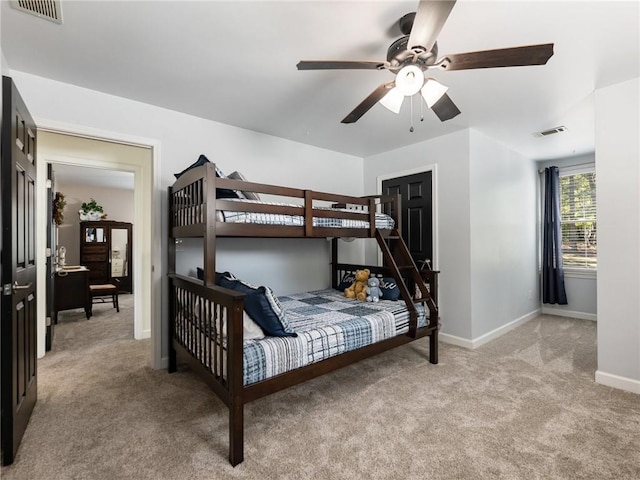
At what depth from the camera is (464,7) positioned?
1604 mm

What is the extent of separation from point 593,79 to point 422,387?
2738mm

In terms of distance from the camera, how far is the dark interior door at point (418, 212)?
3805 mm

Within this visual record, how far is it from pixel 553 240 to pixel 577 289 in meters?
0.81

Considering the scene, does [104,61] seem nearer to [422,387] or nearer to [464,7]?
[464,7]

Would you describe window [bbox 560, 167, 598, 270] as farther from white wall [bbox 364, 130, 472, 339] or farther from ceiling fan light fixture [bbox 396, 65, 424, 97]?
ceiling fan light fixture [bbox 396, 65, 424, 97]

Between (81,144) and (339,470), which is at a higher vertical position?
(81,144)

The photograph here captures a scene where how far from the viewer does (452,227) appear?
3.54 metres

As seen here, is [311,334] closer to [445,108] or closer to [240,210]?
[240,210]

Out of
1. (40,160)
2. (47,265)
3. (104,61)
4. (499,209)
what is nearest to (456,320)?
(499,209)

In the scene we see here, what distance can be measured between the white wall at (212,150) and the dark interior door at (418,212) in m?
0.78

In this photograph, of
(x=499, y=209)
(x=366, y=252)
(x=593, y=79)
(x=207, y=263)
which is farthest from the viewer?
(x=366, y=252)

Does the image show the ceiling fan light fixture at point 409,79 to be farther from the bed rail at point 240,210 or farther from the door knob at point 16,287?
the door knob at point 16,287

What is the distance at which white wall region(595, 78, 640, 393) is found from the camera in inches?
93.9

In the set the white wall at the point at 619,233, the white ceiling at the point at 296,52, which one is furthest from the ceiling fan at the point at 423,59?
the white wall at the point at 619,233
